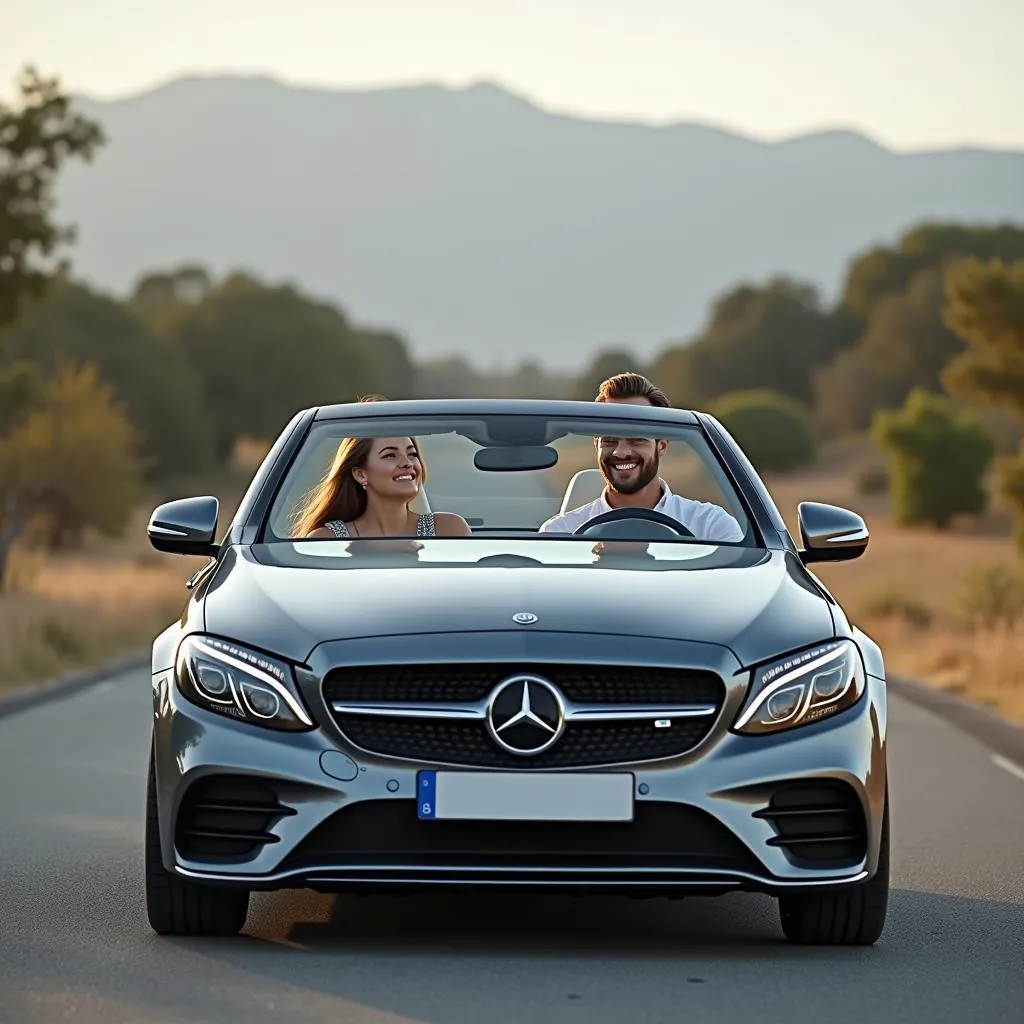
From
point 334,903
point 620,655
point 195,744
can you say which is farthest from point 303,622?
point 334,903

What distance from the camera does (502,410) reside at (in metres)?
8.59

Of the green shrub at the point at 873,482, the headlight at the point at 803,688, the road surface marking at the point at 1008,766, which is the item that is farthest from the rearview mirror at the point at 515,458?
the green shrub at the point at 873,482

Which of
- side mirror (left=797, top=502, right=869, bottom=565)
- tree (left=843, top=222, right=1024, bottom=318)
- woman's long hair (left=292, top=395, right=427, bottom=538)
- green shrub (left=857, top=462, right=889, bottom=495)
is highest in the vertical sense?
side mirror (left=797, top=502, right=869, bottom=565)

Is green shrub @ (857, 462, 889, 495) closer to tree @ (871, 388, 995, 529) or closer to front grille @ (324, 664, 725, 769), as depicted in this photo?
tree @ (871, 388, 995, 529)

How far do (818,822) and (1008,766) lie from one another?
8.04 m

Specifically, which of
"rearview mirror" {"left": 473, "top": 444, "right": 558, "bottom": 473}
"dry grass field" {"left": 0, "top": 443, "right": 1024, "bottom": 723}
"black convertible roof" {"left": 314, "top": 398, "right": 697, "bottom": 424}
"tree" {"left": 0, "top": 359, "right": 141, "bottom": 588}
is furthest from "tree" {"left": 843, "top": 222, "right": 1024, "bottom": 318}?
"rearview mirror" {"left": 473, "top": 444, "right": 558, "bottom": 473}

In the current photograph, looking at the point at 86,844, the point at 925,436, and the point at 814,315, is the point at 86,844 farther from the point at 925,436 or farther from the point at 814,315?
the point at 814,315

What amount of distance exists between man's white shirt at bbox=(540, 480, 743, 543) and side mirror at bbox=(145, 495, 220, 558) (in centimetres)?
110

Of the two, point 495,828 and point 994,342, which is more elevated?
point 495,828

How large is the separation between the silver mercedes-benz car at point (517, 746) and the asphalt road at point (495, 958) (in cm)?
24

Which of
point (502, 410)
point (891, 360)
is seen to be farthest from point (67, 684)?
point (891, 360)

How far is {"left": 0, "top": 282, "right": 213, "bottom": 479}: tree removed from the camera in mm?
87062

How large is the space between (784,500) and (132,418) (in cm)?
2168

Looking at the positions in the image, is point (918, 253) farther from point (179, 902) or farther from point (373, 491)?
point (179, 902)
